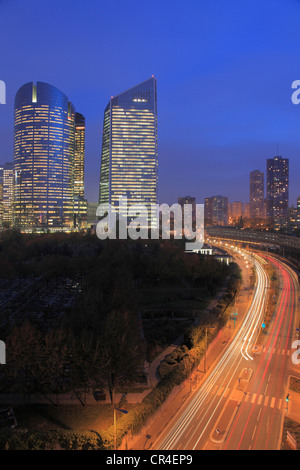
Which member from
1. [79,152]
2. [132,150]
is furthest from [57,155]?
[79,152]

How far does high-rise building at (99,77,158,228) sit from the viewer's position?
277 feet

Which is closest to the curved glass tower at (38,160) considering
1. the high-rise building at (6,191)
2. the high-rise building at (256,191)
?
the high-rise building at (6,191)

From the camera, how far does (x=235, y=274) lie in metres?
31.6

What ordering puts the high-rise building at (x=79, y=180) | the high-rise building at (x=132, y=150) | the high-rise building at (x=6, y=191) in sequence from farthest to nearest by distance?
the high-rise building at (x=6, y=191), the high-rise building at (x=79, y=180), the high-rise building at (x=132, y=150)

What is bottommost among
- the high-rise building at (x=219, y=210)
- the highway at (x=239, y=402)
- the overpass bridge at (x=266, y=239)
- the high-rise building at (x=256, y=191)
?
the highway at (x=239, y=402)

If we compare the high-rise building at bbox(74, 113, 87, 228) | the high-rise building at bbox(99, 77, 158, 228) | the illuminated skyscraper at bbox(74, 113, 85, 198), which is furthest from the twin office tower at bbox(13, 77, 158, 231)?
the illuminated skyscraper at bbox(74, 113, 85, 198)

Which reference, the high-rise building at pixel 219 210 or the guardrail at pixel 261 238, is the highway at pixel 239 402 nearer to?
the guardrail at pixel 261 238

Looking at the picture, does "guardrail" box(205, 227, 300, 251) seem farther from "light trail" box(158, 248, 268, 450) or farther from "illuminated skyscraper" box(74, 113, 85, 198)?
"illuminated skyscraper" box(74, 113, 85, 198)

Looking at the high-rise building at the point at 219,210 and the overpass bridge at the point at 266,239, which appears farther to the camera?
the high-rise building at the point at 219,210

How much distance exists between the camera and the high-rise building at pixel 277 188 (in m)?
120

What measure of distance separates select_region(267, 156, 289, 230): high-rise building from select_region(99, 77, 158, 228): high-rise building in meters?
52.0

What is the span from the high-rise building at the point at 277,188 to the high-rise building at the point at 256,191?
92.0 feet

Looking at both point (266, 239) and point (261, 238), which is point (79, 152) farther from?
point (266, 239)
